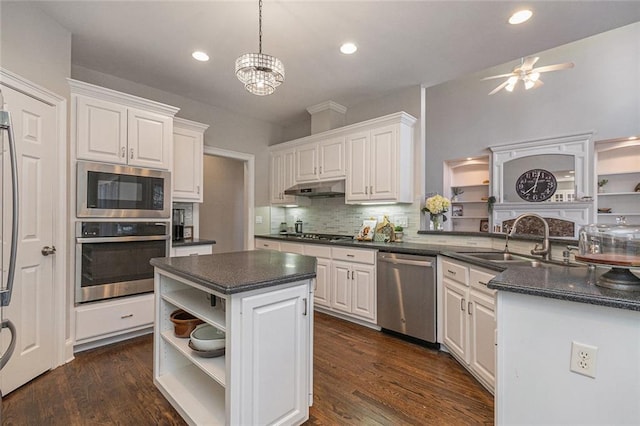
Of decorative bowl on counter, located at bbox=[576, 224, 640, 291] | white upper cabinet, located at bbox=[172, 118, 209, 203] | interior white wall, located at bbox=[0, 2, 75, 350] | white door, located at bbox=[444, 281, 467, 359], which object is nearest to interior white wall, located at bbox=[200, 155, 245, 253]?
white upper cabinet, located at bbox=[172, 118, 209, 203]

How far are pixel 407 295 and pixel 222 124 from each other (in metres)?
3.51

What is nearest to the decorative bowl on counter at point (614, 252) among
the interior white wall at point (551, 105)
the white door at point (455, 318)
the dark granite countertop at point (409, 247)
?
the white door at point (455, 318)

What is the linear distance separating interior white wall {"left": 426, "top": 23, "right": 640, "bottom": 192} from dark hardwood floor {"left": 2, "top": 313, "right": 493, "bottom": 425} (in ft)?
19.3

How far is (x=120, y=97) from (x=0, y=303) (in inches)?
88.3

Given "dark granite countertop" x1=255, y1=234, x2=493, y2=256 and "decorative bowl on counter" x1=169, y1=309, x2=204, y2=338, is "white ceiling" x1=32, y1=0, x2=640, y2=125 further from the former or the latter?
"decorative bowl on counter" x1=169, y1=309, x2=204, y2=338

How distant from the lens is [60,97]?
2426 millimetres

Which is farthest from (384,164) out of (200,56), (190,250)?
(190,250)

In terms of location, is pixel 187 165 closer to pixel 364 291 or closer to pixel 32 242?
pixel 32 242

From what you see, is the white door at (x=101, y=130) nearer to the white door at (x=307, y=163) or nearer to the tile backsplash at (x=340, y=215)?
the white door at (x=307, y=163)

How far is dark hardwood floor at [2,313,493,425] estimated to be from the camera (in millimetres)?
1793

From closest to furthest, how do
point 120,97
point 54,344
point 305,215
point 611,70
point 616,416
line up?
point 616,416, point 54,344, point 120,97, point 305,215, point 611,70

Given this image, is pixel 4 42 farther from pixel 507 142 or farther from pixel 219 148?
pixel 507 142

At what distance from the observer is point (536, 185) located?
6188 mm

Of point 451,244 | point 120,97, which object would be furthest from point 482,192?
point 120,97
